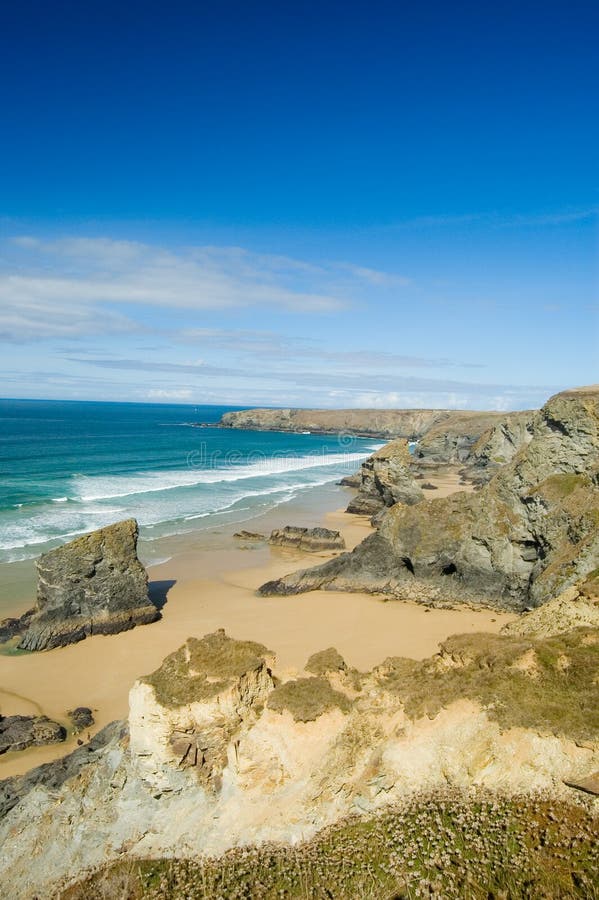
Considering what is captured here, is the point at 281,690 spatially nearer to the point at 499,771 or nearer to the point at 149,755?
the point at 149,755

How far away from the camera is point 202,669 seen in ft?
34.3

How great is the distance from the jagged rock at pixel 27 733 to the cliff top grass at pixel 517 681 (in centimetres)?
1064

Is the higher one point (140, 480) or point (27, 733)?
point (140, 480)

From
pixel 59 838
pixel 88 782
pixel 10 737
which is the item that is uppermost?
pixel 88 782

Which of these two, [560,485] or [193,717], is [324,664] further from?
[560,485]

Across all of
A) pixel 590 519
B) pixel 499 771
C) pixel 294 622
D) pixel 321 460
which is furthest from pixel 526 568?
Answer: pixel 321 460

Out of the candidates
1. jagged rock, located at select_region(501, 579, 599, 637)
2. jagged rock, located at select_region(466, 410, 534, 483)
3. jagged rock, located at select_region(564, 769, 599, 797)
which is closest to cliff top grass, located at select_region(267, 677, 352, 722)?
jagged rock, located at select_region(564, 769, 599, 797)

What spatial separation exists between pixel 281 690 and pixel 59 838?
Answer: 4.58 metres

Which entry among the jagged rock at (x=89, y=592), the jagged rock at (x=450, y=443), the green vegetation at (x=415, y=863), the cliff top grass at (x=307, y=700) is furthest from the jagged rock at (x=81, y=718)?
the jagged rock at (x=450, y=443)

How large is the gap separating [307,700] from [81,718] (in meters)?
10.1

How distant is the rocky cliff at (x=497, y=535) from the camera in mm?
22469

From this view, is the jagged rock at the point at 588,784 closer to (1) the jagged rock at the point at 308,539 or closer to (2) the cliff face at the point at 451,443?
(1) the jagged rock at the point at 308,539

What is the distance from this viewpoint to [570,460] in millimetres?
25891

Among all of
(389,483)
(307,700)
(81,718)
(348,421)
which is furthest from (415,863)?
(348,421)
